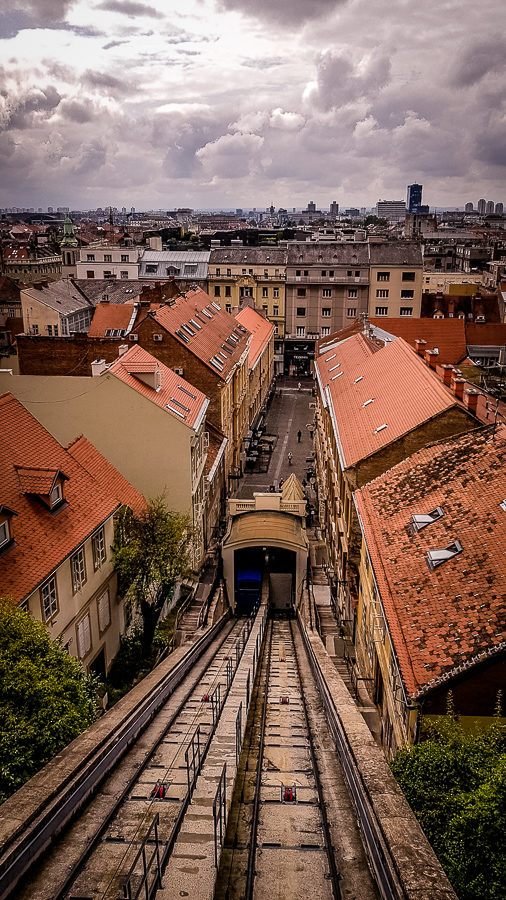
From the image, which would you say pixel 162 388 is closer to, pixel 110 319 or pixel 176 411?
pixel 176 411

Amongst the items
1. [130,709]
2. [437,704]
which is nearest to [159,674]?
[130,709]

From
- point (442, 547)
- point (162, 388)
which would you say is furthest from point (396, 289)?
point (442, 547)

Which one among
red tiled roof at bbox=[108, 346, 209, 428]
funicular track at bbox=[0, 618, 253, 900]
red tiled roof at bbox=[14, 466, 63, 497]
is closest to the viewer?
funicular track at bbox=[0, 618, 253, 900]

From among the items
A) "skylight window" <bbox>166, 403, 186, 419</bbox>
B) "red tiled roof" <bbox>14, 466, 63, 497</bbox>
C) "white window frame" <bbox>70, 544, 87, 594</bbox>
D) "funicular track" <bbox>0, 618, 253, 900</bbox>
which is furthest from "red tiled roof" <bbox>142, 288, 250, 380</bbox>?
"funicular track" <bbox>0, 618, 253, 900</bbox>

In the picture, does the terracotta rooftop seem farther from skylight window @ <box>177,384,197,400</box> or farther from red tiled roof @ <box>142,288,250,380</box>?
skylight window @ <box>177,384,197,400</box>

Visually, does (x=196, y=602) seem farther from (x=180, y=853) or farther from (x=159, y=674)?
(x=180, y=853)
